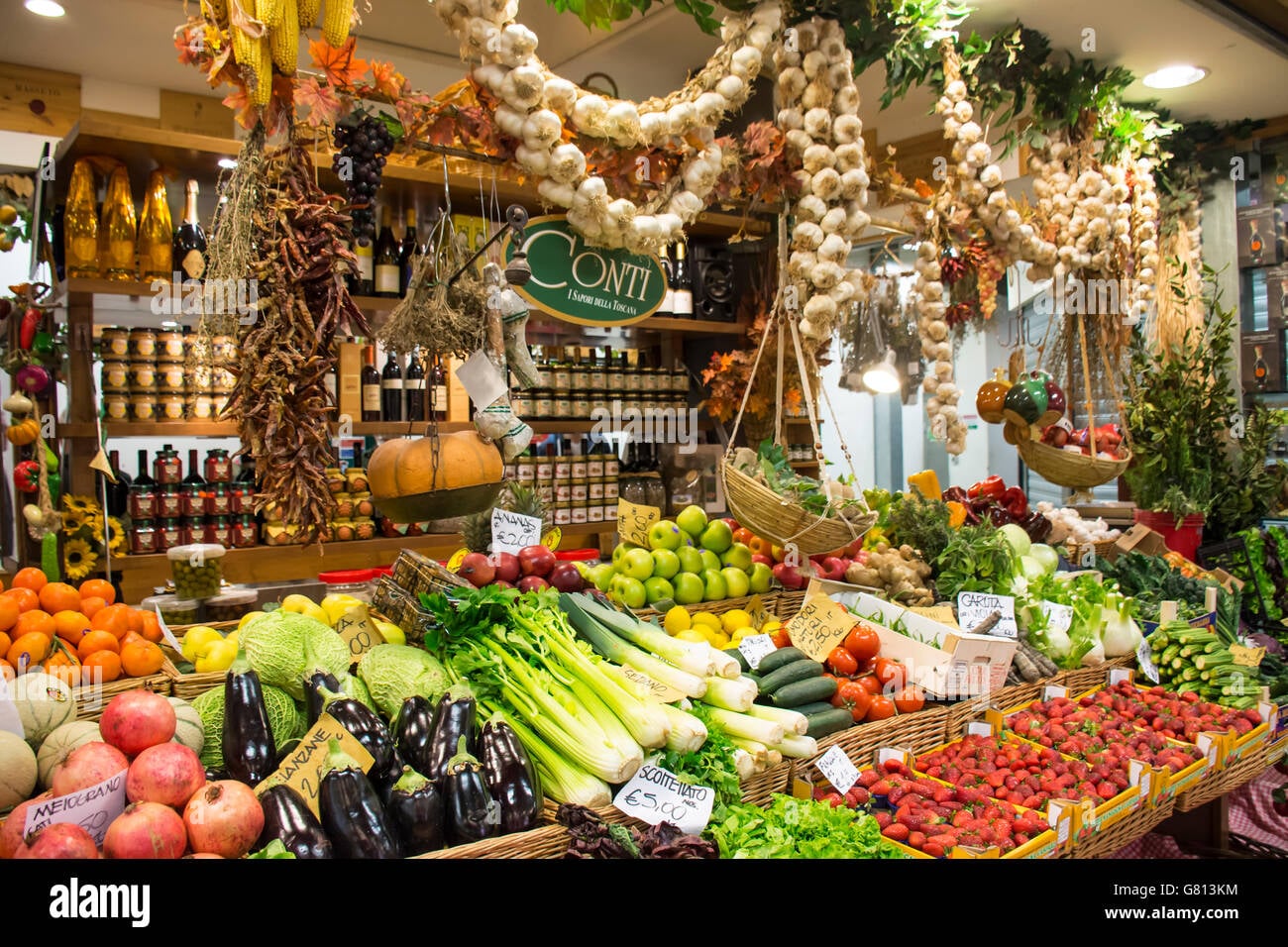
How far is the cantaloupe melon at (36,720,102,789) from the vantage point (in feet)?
5.53

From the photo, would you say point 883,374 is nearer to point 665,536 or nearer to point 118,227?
point 665,536

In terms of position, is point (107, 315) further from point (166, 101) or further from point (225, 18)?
point (225, 18)

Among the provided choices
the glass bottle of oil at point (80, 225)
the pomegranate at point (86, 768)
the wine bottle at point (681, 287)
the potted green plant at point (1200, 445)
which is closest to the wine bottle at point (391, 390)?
the glass bottle of oil at point (80, 225)

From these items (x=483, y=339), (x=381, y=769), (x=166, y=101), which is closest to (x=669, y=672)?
(x=381, y=769)

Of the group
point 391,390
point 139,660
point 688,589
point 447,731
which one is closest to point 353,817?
point 447,731

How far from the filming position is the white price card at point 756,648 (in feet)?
8.57

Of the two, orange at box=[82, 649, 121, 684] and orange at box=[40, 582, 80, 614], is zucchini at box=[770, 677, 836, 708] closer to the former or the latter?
orange at box=[82, 649, 121, 684]

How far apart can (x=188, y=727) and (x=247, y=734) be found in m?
0.16

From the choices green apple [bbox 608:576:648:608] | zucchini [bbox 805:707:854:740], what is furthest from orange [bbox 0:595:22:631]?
zucchini [bbox 805:707:854:740]

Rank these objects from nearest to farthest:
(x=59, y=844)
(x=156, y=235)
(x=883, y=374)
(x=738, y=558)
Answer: (x=59, y=844)
(x=738, y=558)
(x=156, y=235)
(x=883, y=374)

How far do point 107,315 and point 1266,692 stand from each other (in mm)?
5106

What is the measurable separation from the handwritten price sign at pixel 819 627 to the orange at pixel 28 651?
74.8 inches

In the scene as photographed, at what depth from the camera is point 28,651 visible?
6.63 ft

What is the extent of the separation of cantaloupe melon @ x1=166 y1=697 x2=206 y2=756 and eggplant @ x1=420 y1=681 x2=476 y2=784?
1.50 feet
